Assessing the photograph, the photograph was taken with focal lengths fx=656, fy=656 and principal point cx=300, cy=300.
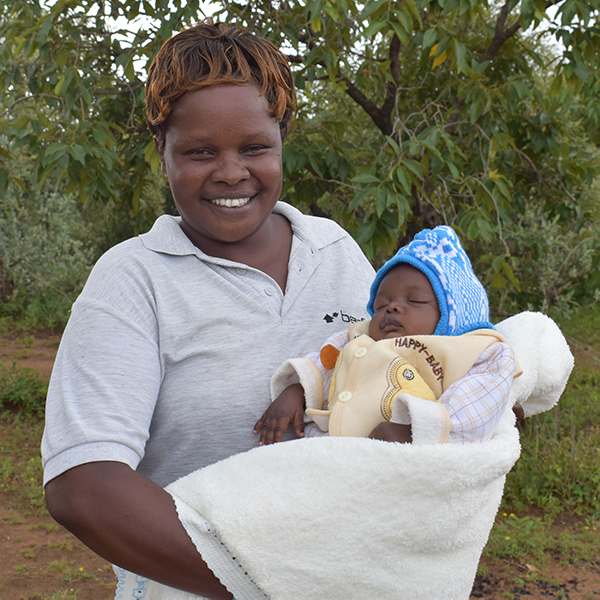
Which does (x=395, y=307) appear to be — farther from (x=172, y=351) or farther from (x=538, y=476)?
(x=538, y=476)

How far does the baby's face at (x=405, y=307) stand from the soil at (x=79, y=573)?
96.7 inches

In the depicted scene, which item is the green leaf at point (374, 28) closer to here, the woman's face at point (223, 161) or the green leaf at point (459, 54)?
the green leaf at point (459, 54)

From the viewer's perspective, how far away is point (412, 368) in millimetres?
1544

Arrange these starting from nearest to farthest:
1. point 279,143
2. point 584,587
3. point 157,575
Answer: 1. point 157,575
2. point 279,143
3. point 584,587

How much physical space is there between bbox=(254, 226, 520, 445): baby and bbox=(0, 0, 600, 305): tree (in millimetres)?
1181

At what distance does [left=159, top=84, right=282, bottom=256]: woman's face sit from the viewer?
1385 millimetres

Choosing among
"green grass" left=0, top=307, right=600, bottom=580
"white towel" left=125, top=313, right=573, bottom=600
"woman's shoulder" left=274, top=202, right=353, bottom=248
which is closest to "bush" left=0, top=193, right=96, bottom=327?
"green grass" left=0, top=307, right=600, bottom=580

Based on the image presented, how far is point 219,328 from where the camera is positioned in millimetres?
1417

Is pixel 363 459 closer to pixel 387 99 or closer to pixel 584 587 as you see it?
pixel 584 587

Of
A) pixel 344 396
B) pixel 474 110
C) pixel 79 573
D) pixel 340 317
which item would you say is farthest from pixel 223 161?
pixel 79 573

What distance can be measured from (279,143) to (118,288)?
1.71ft

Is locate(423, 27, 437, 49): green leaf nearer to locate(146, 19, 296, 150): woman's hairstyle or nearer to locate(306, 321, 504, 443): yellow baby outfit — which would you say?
locate(146, 19, 296, 150): woman's hairstyle

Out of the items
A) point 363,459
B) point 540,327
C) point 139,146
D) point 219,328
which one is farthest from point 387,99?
point 363,459

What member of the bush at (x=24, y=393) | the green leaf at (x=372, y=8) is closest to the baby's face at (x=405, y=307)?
the green leaf at (x=372, y=8)
